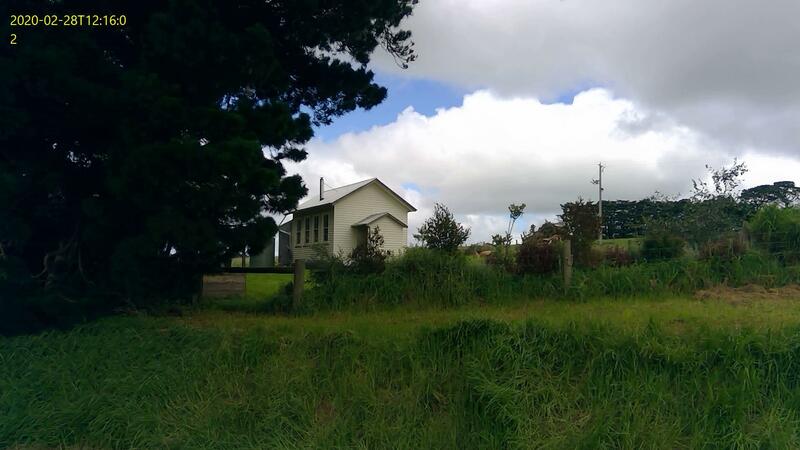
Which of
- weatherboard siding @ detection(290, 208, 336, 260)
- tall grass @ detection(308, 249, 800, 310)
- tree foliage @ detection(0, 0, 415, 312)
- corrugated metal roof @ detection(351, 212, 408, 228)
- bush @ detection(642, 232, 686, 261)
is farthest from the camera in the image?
weatherboard siding @ detection(290, 208, 336, 260)

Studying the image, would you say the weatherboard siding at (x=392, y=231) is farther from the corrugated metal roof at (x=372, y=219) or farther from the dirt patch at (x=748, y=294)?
the dirt patch at (x=748, y=294)

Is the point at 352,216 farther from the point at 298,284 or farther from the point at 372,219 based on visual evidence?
the point at 298,284

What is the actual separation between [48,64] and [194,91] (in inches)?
66.4

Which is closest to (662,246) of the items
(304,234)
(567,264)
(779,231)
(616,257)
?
(616,257)

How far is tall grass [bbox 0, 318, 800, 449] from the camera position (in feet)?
16.9

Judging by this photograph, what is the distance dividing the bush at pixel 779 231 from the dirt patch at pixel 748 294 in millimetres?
974

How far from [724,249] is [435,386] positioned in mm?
6871

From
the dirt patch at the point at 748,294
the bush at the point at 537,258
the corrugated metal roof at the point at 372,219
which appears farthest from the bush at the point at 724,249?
the corrugated metal roof at the point at 372,219

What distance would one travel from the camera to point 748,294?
8750 millimetres

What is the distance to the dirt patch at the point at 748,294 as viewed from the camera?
8.38 metres

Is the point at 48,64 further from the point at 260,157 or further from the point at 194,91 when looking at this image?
the point at 260,157

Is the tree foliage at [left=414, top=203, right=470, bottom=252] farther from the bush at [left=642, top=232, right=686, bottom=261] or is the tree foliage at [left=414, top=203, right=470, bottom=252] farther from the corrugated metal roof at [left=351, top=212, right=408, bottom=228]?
the corrugated metal roof at [left=351, top=212, right=408, bottom=228]

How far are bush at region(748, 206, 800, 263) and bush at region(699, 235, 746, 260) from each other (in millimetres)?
355

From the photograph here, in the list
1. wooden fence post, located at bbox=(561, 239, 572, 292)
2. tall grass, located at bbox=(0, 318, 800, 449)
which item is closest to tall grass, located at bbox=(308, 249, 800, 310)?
wooden fence post, located at bbox=(561, 239, 572, 292)
